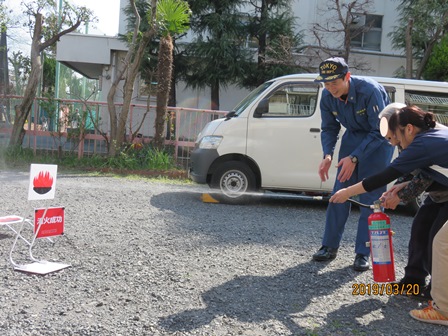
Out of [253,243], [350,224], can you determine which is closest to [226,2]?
[350,224]

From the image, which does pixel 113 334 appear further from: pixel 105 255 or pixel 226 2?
pixel 226 2

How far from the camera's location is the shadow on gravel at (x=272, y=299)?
3156 mm

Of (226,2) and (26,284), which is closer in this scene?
(26,284)

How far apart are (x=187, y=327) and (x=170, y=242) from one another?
205 cm

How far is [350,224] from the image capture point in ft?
23.4

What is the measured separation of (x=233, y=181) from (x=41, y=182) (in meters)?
4.19

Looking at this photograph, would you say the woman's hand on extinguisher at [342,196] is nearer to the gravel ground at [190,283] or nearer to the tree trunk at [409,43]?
the gravel ground at [190,283]

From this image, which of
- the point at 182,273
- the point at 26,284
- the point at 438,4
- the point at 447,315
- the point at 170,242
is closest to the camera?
the point at 447,315

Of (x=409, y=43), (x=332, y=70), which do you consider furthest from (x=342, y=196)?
(x=409, y=43)

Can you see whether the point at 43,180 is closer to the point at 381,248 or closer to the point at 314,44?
the point at 381,248

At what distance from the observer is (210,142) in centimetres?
806

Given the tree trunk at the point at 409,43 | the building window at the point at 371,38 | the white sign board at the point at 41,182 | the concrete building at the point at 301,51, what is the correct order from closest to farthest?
1. the white sign board at the point at 41,182
2. the tree trunk at the point at 409,43
3. the concrete building at the point at 301,51
4. the building window at the point at 371,38

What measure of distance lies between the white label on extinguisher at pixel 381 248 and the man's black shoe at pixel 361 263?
0.71 m
